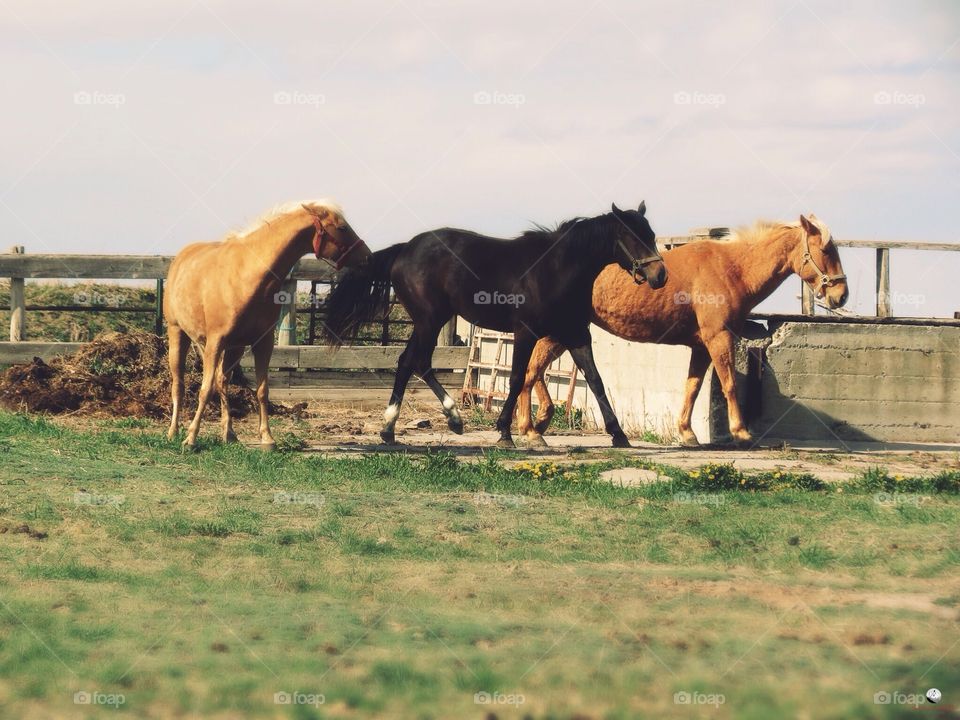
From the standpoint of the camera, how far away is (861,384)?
15414 millimetres

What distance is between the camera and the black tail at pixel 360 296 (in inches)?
539

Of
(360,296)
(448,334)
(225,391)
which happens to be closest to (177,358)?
(225,391)

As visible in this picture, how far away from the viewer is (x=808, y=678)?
5707 millimetres

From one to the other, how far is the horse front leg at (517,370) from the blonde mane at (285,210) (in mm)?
2295

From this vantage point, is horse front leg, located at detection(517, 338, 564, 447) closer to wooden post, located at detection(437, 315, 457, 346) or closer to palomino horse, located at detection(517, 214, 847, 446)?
palomino horse, located at detection(517, 214, 847, 446)

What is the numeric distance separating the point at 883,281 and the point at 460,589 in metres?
10.00

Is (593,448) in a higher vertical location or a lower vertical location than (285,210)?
lower

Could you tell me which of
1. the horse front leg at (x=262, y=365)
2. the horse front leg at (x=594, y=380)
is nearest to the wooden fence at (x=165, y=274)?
the horse front leg at (x=594, y=380)

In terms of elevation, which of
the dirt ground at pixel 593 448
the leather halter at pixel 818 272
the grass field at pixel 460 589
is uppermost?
the leather halter at pixel 818 272

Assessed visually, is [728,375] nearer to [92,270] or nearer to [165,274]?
[165,274]

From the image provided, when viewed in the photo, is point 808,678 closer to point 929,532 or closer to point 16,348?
point 929,532

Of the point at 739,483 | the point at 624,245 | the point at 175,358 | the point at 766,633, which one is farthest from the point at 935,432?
the point at 766,633

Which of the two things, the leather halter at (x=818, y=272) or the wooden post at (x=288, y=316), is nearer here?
the leather halter at (x=818, y=272)

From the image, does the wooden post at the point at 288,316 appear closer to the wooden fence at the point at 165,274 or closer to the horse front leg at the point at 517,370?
the wooden fence at the point at 165,274
